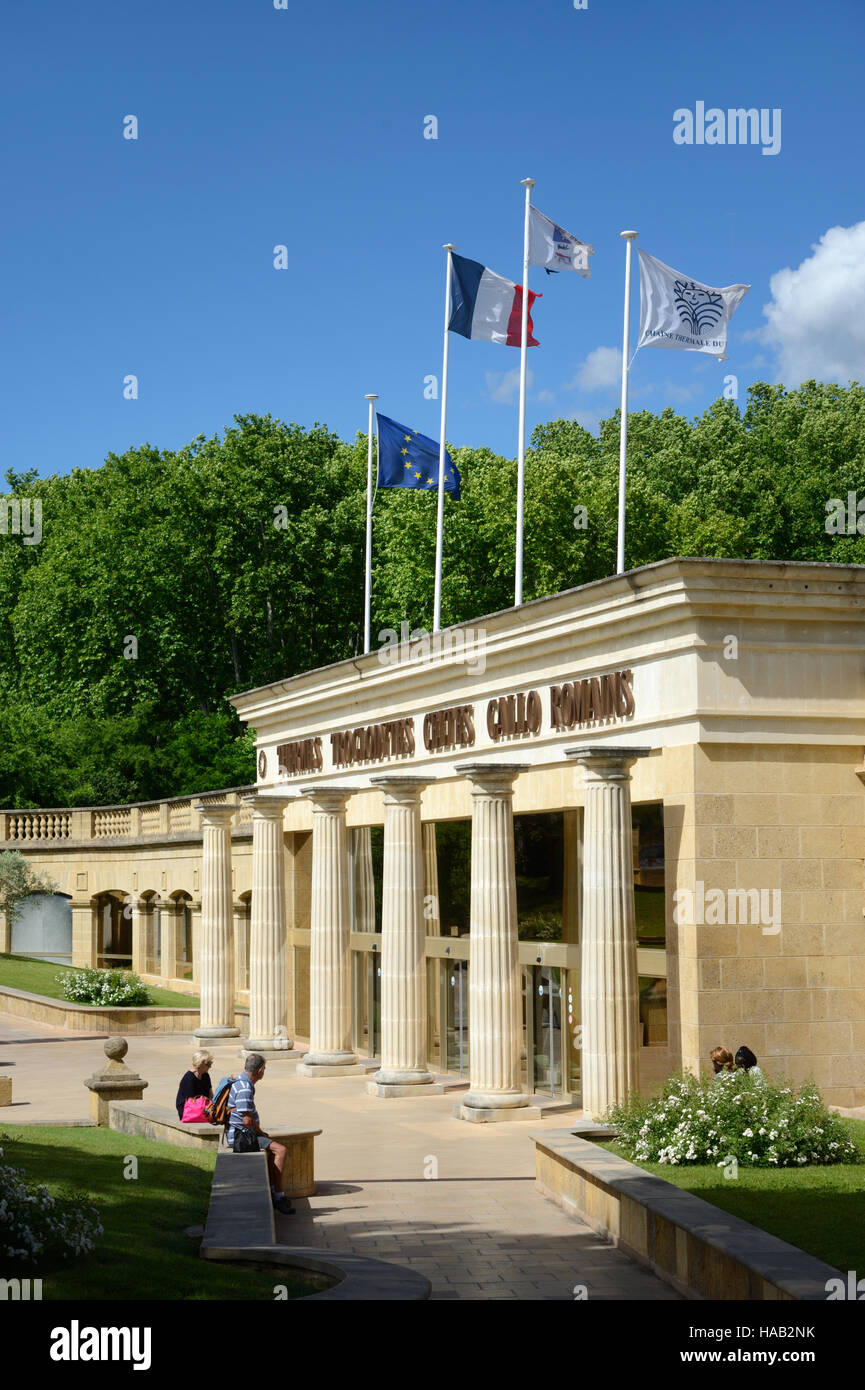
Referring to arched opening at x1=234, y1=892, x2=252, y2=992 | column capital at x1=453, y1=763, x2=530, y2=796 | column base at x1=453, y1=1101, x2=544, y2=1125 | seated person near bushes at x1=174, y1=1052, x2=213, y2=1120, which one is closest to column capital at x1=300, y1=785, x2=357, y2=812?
column capital at x1=453, y1=763, x2=530, y2=796

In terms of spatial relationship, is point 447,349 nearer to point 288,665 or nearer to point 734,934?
point 734,934

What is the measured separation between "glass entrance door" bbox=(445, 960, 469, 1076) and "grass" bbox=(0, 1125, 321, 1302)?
481 inches

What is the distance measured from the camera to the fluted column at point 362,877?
37.9 metres

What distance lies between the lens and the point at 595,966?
2384 centimetres

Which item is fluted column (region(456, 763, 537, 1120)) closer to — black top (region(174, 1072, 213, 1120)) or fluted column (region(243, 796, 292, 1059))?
black top (region(174, 1072, 213, 1120))

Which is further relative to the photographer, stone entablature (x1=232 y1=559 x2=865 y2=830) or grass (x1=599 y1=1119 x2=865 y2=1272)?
stone entablature (x1=232 y1=559 x2=865 y2=830)

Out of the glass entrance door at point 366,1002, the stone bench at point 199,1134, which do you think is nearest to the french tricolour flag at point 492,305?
the glass entrance door at point 366,1002

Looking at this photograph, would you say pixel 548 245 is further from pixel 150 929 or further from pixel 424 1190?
pixel 150 929

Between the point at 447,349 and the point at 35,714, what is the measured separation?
121 ft

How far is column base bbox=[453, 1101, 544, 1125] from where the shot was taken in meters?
26.4

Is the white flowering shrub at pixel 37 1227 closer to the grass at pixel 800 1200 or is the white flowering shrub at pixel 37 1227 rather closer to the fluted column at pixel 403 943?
the grass at pixel 800 1200

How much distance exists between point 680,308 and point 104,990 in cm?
2569
